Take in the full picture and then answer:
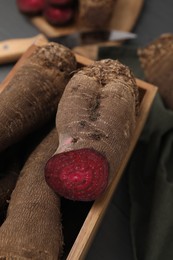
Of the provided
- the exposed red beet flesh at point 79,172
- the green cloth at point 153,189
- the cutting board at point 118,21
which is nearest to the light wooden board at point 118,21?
the cutting board at point 118,21

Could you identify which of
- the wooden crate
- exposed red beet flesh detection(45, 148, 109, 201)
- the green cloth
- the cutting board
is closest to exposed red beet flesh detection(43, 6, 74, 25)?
the cutting board

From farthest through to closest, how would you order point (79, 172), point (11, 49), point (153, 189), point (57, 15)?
point (57, 15) < point (11, 49) < point (153, 189) < point (79, 172)

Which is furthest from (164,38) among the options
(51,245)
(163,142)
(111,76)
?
(51,245)

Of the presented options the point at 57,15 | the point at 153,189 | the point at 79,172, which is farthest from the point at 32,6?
the point at 79,172

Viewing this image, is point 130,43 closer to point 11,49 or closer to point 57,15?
point 57,15

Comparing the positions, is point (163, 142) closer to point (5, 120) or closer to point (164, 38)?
point (164, 38)

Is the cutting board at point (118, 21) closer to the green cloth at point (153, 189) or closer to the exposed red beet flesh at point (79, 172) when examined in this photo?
the green cloth at point (153, 189)
